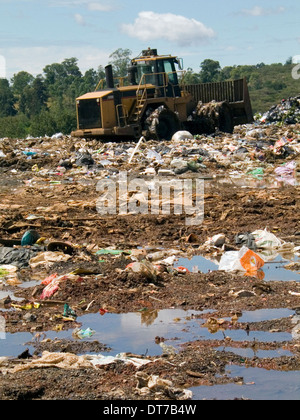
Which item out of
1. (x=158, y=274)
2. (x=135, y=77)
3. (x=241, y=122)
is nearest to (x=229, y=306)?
(x=158, y=274)

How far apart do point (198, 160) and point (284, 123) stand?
13.5m

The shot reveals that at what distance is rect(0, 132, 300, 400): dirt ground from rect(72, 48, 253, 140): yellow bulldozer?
6704 mm

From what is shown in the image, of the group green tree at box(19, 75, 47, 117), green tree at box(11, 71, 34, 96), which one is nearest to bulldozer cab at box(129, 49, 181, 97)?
green tree at box(19, 75, 47, 117)

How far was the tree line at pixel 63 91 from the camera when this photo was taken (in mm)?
44969

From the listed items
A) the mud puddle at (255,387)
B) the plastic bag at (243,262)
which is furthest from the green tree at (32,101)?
the mud puddle at (255,387)

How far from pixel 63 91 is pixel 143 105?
5537 centimetres

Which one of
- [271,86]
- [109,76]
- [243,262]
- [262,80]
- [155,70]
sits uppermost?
[262,80]

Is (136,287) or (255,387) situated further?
(136,287)

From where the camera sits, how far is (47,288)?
6383 millimetres

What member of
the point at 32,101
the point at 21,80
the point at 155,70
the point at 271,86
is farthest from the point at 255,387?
the point at 21,80

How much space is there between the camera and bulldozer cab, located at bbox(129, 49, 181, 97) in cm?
2000

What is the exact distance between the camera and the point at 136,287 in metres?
6.44

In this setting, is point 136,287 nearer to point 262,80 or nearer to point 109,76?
point 109,76

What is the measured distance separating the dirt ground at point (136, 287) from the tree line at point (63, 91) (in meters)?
32.3
